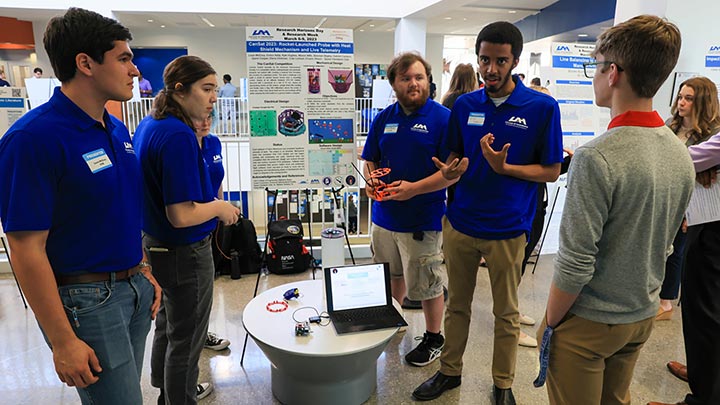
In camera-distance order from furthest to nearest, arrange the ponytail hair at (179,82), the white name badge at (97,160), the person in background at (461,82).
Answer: the person in background at (461,82), the ponytail hair at (179,82), the white name badge at (97,160)

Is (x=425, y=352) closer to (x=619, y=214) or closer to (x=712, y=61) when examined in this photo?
(x=619, y=214)

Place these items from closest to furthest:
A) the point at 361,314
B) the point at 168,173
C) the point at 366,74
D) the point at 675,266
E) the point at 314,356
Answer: the point at 168,173, the point at 314,356, the point at 361,314, the point at 675,266, the point at 366,74

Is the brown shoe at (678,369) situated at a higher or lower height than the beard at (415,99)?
lower

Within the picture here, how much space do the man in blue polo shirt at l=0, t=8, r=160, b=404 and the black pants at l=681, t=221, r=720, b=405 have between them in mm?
2327

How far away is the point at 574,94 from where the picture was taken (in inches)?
159

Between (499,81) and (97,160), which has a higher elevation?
(499,81)

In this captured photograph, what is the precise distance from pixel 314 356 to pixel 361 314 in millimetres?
390

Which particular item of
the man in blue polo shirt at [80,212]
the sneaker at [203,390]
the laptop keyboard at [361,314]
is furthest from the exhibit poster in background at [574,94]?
the man in blue polo shirt at [80,212]

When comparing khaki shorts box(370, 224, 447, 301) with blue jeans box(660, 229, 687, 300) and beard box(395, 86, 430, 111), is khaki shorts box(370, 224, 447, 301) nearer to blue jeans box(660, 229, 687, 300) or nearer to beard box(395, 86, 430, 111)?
beard box(395, 86, 430, 111)

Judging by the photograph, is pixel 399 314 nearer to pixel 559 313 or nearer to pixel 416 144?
pixel 416 144

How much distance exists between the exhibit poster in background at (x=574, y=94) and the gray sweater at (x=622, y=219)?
310 cm

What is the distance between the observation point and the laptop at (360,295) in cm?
215

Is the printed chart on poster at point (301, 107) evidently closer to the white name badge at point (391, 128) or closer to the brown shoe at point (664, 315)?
the white name badge at point (391, 128)

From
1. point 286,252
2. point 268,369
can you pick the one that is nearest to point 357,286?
point 268,369
